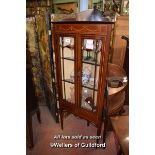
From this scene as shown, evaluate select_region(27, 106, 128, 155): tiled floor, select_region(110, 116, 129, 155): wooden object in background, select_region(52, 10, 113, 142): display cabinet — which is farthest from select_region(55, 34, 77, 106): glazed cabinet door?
select_region(110, 116, 129, 155): wooden object in background

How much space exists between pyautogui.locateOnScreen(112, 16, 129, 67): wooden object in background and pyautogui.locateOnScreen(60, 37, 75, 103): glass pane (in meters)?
0.21

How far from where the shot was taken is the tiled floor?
1.15 meters

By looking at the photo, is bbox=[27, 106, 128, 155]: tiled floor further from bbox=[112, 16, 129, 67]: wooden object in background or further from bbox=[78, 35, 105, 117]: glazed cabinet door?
bbox=[112, 16, 129, 67]: wooden object in background

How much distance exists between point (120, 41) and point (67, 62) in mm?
275

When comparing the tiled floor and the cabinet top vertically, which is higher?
the cabinet top

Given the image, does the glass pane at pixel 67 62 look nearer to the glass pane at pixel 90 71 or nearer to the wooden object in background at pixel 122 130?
the glass pane at pixel 90 71

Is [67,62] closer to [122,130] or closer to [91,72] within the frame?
[91,72]

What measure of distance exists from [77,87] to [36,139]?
318 mm

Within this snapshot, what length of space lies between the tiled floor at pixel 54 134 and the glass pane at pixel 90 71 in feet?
0.43

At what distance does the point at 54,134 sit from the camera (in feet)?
3.78

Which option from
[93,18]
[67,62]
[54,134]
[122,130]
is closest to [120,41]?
[93,18]

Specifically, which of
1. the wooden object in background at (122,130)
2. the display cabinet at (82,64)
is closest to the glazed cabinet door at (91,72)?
the display cabinet at (82,64)

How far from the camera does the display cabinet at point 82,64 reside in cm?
111
